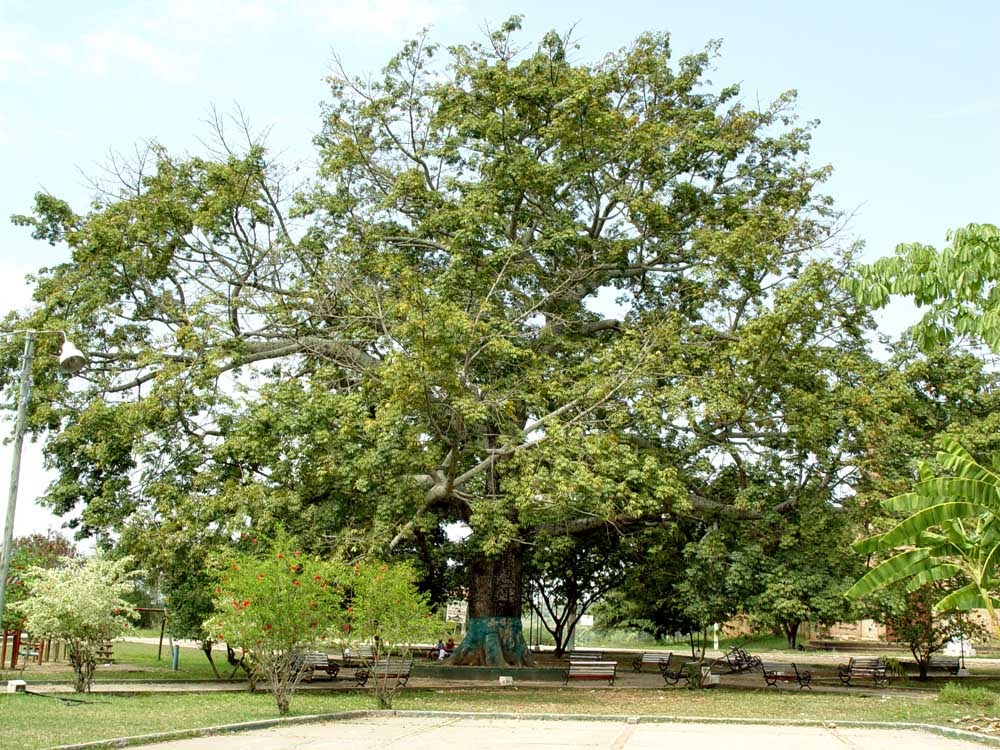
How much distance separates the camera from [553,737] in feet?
38.1

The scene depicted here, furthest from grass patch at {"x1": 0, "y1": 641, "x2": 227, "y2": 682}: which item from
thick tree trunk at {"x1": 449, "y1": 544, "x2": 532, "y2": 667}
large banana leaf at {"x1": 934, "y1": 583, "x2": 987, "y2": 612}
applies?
large banana leaf at {"x1": 934, "y1": 583, "x2": 987, "y2": 612}

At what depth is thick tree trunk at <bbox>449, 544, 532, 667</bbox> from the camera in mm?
24297

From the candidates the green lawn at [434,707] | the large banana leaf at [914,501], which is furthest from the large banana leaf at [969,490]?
the green lawn at [434,707]

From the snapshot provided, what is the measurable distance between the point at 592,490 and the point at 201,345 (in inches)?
344

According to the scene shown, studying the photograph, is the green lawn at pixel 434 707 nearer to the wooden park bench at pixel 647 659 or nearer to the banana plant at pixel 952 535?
Result: the banana plant at pixel 952 535

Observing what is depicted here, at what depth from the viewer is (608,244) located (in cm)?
2300

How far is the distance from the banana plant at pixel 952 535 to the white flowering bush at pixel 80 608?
39.6 ft

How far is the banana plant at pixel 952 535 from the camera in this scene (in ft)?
44.1

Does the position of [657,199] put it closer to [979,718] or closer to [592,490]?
[592,490]

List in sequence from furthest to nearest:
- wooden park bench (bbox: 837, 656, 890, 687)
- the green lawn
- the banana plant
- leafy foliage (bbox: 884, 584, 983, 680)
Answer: leafy foliage (bbox: 884, 584, 983, 680) < wooden park bench (bbox: 837, 656, 890, 687) < the banana plant < the green lawn

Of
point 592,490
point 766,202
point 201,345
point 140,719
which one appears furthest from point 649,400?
point 140,719

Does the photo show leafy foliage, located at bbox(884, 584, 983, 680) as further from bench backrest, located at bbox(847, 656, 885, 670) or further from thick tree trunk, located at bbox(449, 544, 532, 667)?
thick tree trunk, located at bbox(449, 544, 532, 667)

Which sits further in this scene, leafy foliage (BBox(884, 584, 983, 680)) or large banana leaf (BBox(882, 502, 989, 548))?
leafy foliage (BBox(884, 584, 983, 680))

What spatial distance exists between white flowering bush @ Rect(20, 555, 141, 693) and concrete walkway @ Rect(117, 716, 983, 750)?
5156 millimetres
